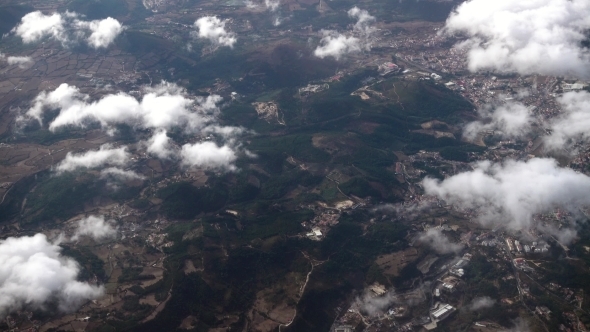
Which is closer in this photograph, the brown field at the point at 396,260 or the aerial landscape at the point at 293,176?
the aerial landscape at the point at 293,176

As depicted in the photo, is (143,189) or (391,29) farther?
(391,29)

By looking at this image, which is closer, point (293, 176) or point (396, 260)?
point (396, 260)

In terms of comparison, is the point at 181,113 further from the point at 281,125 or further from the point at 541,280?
the point at 541,280

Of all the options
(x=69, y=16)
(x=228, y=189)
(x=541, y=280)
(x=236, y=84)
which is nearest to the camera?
(x=541, y=280)

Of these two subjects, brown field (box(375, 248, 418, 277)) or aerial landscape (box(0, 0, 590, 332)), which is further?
brown field (box(375, 248, 418, 277))

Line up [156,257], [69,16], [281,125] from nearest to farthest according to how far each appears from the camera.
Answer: [156,257] < [281,125] < [69,16]

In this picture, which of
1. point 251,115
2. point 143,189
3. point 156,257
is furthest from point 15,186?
point 251,115
